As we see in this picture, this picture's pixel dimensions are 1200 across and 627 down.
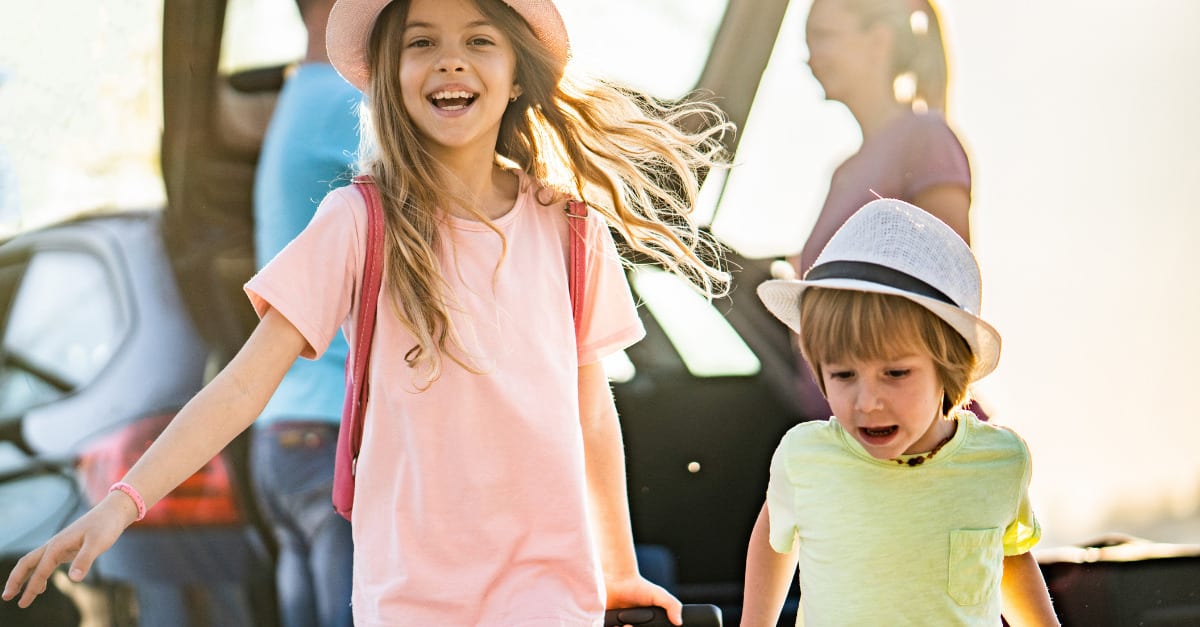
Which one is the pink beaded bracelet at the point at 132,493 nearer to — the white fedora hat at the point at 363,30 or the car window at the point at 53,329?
the white fedora hat at the point at 363,30

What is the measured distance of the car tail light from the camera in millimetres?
2873

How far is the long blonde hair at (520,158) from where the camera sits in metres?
1.89

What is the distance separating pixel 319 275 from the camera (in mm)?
1844

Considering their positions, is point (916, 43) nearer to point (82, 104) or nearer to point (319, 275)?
point (319, 275)

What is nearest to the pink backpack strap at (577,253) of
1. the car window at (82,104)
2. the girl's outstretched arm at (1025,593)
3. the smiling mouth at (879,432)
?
the smiling mouth at (879,432)

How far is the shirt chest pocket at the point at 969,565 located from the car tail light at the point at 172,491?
156 cm

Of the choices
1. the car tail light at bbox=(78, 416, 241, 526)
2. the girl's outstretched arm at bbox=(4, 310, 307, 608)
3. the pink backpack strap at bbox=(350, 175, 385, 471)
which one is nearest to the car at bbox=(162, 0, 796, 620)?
the car tail light at bbox=(78, 416, 241, 526)

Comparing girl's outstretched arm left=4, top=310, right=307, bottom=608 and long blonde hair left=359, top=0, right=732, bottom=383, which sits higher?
long blonde hair left=359, top=0, right=732, bottom=383

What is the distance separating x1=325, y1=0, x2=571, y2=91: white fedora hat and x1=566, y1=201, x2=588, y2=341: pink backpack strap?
9.8 inches

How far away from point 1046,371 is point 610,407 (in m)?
1.28

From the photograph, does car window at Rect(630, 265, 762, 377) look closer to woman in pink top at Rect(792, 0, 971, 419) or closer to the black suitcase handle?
woman in pink top at Rect(792, 0, 971, 419)

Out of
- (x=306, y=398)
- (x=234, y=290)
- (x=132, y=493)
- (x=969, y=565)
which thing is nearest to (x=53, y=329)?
(x=234, y=290)

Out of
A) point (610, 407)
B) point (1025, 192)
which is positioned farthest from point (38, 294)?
point (1025, 192)

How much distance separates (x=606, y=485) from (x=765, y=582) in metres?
0.29
